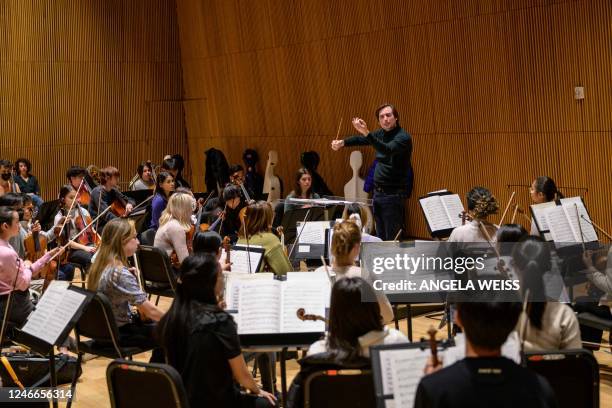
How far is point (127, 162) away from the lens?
13.4m

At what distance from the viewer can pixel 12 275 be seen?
17.0 ft

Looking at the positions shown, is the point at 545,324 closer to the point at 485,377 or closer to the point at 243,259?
the point at 485,377

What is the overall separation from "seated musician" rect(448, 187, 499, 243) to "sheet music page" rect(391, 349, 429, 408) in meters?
2.73

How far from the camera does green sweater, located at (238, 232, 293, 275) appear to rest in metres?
5.63

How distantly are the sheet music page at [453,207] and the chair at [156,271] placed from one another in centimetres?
226

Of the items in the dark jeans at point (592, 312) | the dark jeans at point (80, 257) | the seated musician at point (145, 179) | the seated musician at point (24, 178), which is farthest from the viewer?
the seated musician at point (24, 178)

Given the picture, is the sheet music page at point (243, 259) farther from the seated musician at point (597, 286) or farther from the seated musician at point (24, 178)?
the seated musician at point (24, 178)

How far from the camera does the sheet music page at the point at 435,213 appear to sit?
6527 mm

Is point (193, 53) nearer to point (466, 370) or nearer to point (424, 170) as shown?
point (424, 170)

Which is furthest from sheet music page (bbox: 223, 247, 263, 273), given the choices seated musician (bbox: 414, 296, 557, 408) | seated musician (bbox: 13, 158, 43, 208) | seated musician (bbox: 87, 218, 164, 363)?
seated musician (bbox: 13, 158, 43, 208)

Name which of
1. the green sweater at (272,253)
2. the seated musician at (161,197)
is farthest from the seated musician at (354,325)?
the seated musician at (161,197)

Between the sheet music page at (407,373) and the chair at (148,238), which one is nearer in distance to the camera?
the sheet music page at (407,373)

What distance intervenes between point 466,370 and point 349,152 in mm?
8937

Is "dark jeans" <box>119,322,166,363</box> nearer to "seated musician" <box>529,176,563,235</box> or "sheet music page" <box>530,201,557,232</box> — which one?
"sheet music page" <box>530,201,557,232</box>
